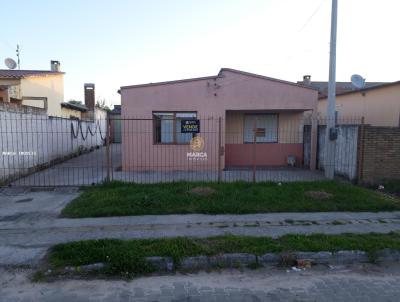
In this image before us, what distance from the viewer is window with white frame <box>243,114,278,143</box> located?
46.4ft

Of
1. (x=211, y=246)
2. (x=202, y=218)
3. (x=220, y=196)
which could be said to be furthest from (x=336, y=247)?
(x=220, y=196)

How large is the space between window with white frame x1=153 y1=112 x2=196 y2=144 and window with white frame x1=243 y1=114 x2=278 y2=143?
9.83 ft

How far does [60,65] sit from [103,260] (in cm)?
2528

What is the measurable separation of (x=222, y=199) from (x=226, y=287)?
3.61m

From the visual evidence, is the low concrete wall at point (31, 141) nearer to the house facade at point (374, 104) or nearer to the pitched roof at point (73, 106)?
the pitched roof at point (73, 106)

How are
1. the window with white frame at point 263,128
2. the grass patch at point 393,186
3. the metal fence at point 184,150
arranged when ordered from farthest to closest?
the window with white frame at point 263,128, the metal fence at point 184,150, the grass patch at point 393,186

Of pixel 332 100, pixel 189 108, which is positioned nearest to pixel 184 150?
pixel 189 108

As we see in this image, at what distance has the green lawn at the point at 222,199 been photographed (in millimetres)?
6730

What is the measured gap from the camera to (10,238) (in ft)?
17.3

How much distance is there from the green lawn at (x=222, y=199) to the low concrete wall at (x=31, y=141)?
321 cm

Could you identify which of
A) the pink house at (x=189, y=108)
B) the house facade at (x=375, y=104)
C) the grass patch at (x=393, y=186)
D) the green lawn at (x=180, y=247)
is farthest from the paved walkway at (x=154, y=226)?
the house facade at (x=375, y=104)

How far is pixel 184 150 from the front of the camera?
496 inches

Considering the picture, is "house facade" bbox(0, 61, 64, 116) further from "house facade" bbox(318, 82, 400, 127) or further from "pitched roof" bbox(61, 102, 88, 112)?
"house facade" bbox(318, 82, 400, 127)

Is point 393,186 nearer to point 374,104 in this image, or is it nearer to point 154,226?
point 374,104
